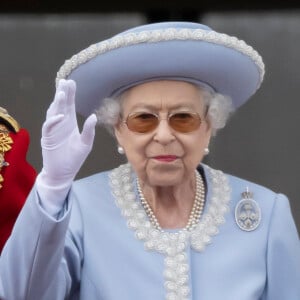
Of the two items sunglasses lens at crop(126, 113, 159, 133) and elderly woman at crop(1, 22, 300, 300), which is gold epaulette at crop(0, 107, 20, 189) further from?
sunglasses lens at crop(126, 113, 159, 133)

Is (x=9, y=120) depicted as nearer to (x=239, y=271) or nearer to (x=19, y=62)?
(x=239, y=271)

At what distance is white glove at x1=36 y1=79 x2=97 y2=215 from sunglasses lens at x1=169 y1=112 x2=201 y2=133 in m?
0.34

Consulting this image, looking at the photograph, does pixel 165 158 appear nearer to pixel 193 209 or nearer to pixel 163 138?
pixel 163 138

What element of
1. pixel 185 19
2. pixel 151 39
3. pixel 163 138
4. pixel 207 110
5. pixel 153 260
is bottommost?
pixel 153 260

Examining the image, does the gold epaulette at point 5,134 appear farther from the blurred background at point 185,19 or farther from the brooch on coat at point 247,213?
the blurred background at point 185,19

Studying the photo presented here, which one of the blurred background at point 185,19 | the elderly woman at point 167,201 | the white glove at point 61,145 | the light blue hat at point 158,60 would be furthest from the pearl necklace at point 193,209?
the blurred background at point 185,19

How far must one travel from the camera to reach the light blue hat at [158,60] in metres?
3.07

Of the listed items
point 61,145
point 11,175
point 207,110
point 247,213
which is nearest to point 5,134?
point 11,175

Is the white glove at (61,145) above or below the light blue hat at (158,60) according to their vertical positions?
below

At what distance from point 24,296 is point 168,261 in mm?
406

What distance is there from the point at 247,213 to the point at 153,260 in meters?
0.29

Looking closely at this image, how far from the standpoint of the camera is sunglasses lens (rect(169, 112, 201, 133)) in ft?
10.1

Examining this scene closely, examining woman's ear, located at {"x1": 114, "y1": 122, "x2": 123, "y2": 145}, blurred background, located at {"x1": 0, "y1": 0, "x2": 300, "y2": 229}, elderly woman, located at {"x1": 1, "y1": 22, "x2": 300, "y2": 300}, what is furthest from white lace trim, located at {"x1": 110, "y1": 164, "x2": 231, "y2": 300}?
blurred background, located at {"x1": 0, "y1": 0, "x2": 300, "y2": 229}

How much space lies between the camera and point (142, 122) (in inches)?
122
